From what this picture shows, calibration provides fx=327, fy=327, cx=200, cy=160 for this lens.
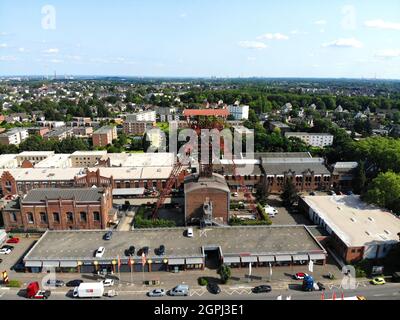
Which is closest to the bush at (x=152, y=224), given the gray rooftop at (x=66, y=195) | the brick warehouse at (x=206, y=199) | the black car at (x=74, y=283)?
the brick warehouse at (x=206, y=199)

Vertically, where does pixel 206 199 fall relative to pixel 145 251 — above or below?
above

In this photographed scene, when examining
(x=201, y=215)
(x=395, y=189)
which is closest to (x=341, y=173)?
(x=395, y=189)

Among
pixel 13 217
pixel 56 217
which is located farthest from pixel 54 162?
pixel 56 217

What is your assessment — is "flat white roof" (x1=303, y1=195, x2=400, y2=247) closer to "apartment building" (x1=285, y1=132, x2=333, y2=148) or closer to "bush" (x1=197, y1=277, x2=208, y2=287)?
"bush" (x1=197, y1=277, x2=208, y2=287)

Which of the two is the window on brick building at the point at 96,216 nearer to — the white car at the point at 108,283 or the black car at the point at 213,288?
the white car at the point at 108,283

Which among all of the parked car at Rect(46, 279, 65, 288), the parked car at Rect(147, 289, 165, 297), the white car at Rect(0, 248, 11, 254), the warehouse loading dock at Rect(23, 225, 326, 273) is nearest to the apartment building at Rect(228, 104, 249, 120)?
the warehouse loading dock at Rect(23, 225, 326, 273)

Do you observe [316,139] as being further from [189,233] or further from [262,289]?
[262,289]

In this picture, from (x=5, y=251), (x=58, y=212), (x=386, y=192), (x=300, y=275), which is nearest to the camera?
(x=300, y=275)
